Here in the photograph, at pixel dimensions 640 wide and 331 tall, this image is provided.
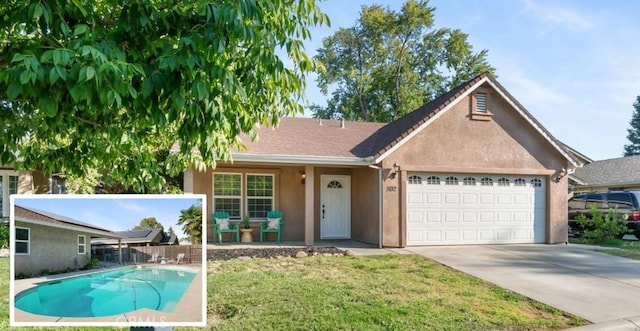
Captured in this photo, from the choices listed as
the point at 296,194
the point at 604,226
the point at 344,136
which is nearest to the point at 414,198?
the point at 296,194

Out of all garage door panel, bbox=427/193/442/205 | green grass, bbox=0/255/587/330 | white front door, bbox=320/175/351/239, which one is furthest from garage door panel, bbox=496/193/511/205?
green grass, bbox=0/255/587/330

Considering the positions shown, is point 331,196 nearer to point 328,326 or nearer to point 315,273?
point 315,273

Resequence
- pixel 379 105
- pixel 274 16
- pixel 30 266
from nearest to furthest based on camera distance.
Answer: pixel 30 266 → pixel 274 16 → pixel 379 105

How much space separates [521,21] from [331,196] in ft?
40.4

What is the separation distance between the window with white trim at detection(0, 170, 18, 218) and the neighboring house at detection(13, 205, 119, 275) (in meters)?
15.0

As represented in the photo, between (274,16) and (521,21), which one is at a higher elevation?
(521,21)

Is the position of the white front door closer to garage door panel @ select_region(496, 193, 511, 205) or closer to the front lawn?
garage door panel @ select_region(496, 193, 511, 205)

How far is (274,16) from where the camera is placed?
3512 mm

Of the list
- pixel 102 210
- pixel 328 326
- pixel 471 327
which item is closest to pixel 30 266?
pixel 102 210

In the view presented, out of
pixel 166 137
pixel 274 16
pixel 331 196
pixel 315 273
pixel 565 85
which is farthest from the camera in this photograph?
pixel 565 85

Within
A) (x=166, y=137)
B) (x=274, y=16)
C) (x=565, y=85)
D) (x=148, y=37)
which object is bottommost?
(x=166, y=137)

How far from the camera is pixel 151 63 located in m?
2.95

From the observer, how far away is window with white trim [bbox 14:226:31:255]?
2.71 meters

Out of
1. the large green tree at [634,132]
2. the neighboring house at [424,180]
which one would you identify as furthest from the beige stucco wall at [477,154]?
the large green tree at [634,132]
